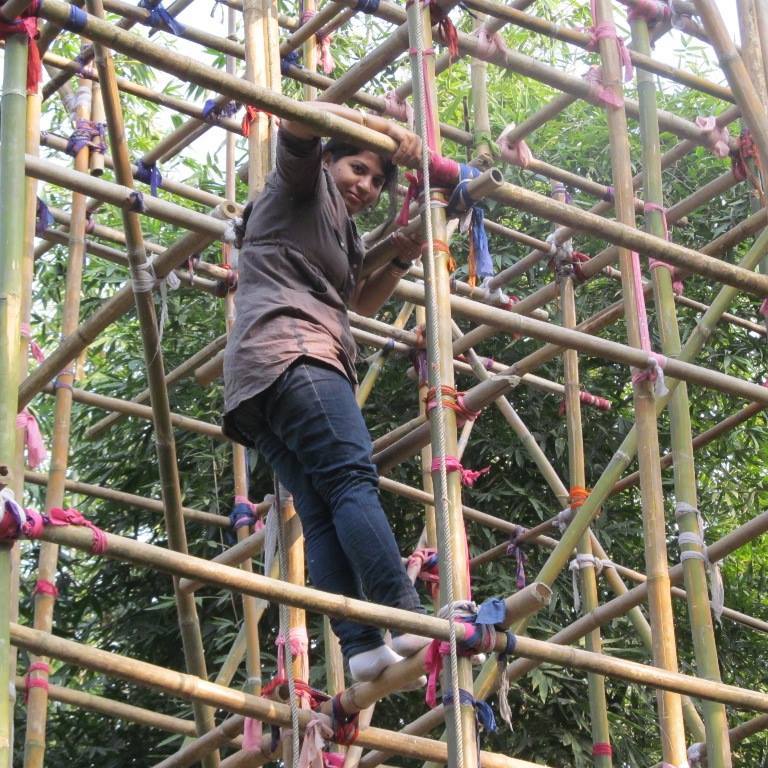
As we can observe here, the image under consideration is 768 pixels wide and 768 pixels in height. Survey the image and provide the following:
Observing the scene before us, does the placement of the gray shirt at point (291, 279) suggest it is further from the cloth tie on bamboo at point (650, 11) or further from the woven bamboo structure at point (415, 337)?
the cloth tie on bamboo at point (650, 11)

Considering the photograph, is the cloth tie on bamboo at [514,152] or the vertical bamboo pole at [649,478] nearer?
the vertical bamboo pole at [649,478]

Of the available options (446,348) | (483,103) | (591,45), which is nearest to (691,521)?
(446,348)

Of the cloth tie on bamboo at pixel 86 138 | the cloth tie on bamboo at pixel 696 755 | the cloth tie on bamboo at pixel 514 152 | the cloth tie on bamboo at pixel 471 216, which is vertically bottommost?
the cloth tie on bamboo at pixel 696 755

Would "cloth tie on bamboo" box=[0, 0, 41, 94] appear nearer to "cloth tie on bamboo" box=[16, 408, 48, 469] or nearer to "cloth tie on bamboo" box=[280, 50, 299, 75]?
"cloth tie on bamboo" box=[16, 408, 48, 469]

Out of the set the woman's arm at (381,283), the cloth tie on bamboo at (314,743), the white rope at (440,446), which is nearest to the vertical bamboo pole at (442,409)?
the white rope at (440,446)

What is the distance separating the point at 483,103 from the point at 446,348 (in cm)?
260

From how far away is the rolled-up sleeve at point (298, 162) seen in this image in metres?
3.47

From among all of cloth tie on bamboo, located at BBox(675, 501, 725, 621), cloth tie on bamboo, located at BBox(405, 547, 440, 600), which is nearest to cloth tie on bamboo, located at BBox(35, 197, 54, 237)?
cloth tie on bamboo, located at BBox(405, 547, 440, 600)

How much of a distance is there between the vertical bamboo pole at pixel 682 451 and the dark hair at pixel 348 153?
1.18 meters

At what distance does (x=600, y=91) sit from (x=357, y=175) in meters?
1.39

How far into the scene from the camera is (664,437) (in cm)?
866

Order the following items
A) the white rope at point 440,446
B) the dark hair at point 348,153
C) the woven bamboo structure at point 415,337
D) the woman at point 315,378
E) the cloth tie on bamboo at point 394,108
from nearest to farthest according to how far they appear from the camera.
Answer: the white rope at point 440,446, the woven bamboo structure at point 415,337, the woman at point 315,378, the dark hair at point 348,153, the cloth tie on bamboo at point 394,108

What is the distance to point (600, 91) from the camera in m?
4.93

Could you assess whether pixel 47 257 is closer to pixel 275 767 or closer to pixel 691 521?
pixel 275 767
